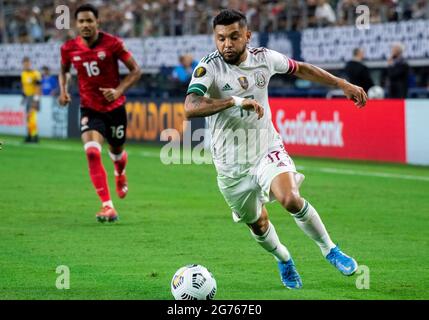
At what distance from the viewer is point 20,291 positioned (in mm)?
8180

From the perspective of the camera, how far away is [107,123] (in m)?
13.6

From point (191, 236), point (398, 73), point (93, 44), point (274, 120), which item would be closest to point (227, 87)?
point (191, 236)

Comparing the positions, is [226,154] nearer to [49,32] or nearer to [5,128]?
[5,128]

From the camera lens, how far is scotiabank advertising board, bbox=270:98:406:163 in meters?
21.1

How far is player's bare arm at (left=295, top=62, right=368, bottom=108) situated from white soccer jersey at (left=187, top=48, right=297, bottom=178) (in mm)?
368

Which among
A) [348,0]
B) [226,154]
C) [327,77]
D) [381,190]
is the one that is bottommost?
[381,190]

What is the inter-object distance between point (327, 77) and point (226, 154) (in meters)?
1.11

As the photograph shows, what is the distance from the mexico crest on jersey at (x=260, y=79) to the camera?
859 centimetres

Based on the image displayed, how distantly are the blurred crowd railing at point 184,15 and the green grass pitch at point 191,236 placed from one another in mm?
6071

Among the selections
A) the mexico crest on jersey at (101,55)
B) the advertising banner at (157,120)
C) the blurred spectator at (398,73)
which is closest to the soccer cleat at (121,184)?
the mexico crest on jersey at (101,55)

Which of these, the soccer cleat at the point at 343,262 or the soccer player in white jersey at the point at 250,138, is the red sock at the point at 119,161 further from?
the soccer cleat at the point at 343,262

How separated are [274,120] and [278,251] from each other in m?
15.6

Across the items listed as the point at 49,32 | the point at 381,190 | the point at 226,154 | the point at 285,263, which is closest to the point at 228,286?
the point at 285,263

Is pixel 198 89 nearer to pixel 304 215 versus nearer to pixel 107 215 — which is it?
pixel 304 215
